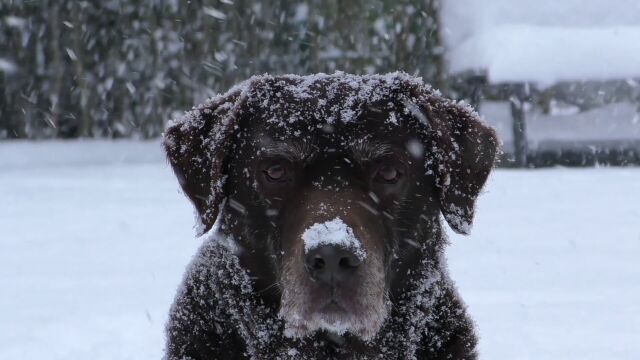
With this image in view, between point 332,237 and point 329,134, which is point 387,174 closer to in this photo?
point 329,134

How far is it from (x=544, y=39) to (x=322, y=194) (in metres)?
8.19

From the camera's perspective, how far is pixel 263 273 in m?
3.11

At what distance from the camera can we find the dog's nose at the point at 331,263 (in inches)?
105

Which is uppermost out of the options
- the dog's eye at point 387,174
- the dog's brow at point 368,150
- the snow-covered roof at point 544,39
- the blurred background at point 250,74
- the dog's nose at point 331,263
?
the dog's brow at point 368,150

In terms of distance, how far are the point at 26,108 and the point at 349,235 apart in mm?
8497

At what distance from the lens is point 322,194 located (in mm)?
2945

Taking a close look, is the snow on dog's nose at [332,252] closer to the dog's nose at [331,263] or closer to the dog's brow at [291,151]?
the dog's nose at [331,263]

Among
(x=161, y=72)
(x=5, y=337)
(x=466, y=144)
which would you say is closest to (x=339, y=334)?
(x=466, y=144)

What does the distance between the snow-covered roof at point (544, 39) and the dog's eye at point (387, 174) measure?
275 inches

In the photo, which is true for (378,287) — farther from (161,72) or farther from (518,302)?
(161,72)

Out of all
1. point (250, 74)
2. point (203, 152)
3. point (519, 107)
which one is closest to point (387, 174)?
point (203, 152)

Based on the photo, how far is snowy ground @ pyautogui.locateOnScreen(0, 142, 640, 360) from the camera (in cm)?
450

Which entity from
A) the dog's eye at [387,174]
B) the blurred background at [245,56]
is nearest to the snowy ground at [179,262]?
the blurred background at [245,56]

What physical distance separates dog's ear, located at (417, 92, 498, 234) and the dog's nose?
54cm
